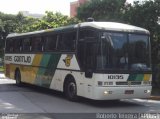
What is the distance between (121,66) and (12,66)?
1101 centimetres

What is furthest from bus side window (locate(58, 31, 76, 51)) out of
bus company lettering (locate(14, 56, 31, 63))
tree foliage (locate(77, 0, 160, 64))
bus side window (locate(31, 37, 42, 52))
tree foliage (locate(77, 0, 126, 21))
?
tree foliage (locate(77, 0, 126, 21))

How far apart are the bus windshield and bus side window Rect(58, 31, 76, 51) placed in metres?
1.95

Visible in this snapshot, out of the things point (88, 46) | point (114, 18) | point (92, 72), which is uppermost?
point (114, 18)

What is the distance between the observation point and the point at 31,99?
55.3 ft

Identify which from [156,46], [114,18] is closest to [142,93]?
[156,46]

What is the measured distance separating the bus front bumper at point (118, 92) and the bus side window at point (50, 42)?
4548mm

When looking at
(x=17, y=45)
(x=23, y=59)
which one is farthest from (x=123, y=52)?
(x=17, y=45)

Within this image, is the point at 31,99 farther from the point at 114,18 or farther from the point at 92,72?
the point at 114,18

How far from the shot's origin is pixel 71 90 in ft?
53.3

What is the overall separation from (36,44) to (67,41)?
4.00m

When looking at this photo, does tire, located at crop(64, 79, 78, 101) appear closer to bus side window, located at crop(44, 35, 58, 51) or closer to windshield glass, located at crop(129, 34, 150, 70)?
bus side window, located at crop(44, 35, 58, 51)

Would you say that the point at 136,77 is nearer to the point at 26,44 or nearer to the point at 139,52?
the point at 139,52

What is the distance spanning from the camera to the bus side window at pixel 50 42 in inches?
712

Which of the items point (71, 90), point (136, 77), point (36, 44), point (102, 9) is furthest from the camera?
point (102, 9)
